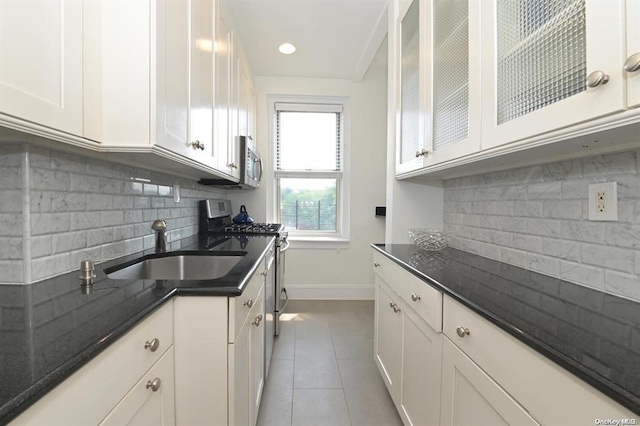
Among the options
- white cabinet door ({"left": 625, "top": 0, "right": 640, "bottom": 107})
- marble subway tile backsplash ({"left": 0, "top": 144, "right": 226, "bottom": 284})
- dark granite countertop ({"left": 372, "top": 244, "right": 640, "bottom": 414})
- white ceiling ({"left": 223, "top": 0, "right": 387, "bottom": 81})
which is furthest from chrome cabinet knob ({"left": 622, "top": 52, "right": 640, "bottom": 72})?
white ceiling ({"left": 223, "top": 0, "right": 387, "bottom": 81})

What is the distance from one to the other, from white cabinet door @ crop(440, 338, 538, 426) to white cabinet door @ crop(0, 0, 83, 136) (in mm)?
1368

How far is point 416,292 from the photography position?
1.26 metres

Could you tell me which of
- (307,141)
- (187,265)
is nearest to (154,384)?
(187,265)

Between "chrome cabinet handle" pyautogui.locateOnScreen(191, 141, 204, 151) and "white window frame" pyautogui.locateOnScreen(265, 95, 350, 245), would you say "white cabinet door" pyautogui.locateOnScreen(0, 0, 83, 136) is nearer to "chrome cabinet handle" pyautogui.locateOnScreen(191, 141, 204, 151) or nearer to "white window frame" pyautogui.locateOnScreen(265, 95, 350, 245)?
"chrome cabinet handle" pyautogui.locateOnScreen(191, 141, 204, 151)

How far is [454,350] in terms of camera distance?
994 millimetres

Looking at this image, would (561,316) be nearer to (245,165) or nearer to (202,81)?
(202,81)

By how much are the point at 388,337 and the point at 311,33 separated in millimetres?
2553

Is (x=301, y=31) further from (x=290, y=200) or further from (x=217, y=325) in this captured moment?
(x=217, y=325)

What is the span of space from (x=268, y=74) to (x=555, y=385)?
3.70 meters

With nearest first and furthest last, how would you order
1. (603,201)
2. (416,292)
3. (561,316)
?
1. (561,316)
2. (603,201)
3. (416,292)

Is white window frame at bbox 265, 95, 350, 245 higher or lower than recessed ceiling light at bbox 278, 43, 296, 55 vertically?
lower

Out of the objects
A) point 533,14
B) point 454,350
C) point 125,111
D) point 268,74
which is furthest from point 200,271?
point 268,74

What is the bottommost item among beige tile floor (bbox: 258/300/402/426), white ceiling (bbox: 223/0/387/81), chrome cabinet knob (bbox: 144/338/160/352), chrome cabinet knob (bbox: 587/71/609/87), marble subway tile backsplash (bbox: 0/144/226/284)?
beige tile floor (bbox: 258/300/402/426)

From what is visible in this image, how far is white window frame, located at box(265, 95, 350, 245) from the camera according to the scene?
143 inches
